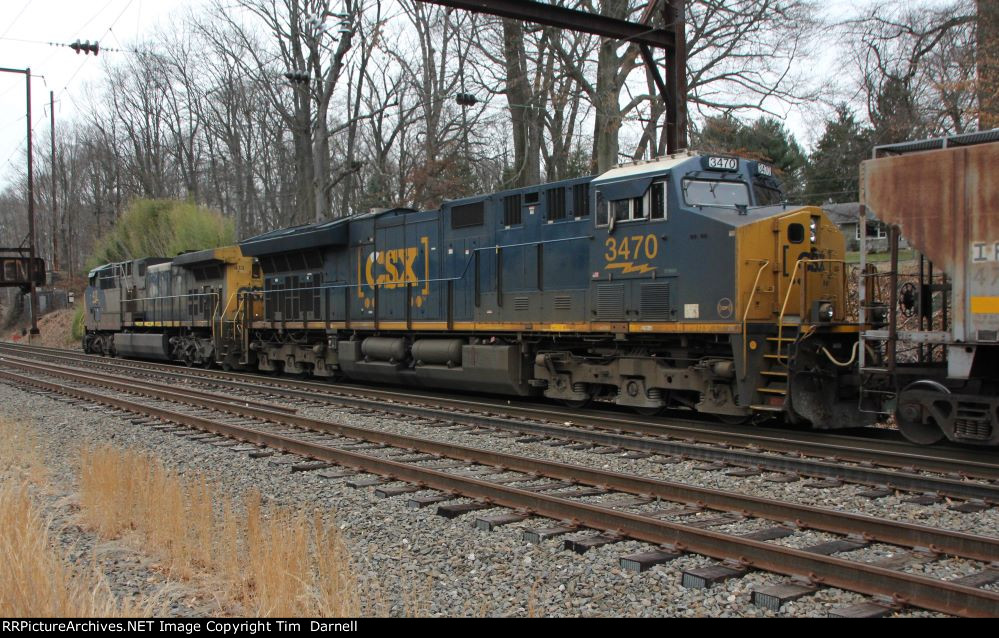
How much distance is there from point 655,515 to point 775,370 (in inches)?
183

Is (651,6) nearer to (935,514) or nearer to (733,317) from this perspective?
(733,317)

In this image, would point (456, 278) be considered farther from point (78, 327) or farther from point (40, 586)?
point (78, 327)

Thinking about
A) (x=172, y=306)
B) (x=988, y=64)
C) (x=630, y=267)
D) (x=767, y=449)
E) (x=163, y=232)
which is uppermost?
(x=988, y=64)

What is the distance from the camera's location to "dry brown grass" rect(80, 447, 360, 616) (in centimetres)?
450

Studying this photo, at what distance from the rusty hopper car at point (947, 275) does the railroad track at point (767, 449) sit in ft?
1.70

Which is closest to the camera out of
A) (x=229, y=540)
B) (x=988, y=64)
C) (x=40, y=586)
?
(x=40, y=586)

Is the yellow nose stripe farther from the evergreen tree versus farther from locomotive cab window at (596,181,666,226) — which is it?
the evergreen tree

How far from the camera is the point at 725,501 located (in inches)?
261

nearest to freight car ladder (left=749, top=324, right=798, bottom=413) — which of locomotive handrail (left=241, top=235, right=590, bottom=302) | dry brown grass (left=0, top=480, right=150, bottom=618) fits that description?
locomotive handrail (left=241, top=235, right=590, bottom=302)

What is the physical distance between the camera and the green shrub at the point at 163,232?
1508 inches

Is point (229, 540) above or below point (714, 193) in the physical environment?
below

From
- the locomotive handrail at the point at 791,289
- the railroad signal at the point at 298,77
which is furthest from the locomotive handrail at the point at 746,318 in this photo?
the railroad signal at the point at 298,77

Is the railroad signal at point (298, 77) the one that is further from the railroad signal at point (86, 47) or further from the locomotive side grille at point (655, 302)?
the locomotive side grille at point (655, 302)

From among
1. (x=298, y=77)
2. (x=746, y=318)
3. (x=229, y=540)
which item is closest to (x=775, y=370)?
(x=746, y=318)
